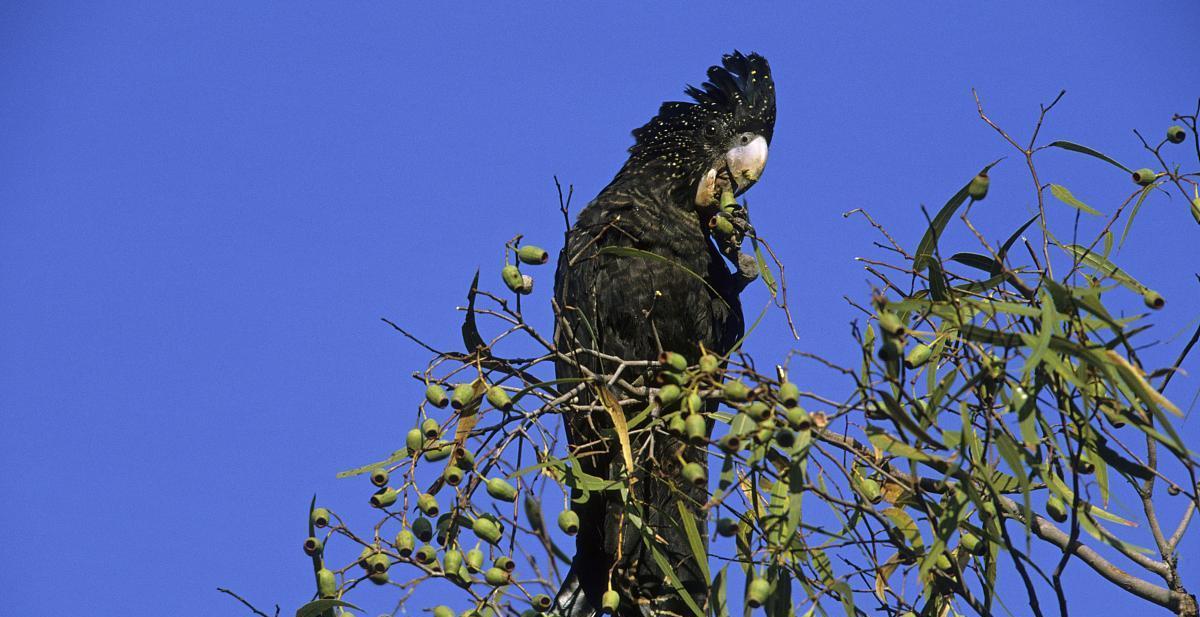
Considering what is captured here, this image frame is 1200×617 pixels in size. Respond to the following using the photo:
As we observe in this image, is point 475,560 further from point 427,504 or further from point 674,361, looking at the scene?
point 674,361

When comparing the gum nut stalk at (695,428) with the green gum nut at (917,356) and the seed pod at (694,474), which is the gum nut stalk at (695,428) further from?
the green gum nut at (917,356)

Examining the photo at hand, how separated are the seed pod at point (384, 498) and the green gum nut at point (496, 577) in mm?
192

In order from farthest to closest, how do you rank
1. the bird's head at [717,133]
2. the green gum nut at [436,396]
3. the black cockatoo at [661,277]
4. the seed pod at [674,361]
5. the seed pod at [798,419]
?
the bird's head at [717,133] < the black cockatoo at [661,277] < the green gum nut at [436,396] < the seed pod at [674,361] < the seed pod at [798,419]

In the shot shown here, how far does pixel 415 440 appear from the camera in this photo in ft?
5.29

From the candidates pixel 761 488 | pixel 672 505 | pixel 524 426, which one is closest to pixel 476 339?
pixel 524 426

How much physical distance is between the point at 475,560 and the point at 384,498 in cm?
17

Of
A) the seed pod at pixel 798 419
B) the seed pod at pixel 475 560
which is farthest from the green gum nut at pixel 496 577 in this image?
the seed pod at pixel 798 419

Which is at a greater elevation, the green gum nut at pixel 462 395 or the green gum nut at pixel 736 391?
the green gum nut at pixel 462 395

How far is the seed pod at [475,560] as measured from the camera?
1.61m

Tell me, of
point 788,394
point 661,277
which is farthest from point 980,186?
point 661,277

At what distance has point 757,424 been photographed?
1.48 meters

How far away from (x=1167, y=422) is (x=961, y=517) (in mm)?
437

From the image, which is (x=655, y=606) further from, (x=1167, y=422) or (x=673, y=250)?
(x=1167, y=422)

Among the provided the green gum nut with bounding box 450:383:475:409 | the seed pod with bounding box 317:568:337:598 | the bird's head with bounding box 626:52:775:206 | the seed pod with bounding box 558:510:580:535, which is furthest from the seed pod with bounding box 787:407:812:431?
the bird's head with bounding box 626:52:775:206
